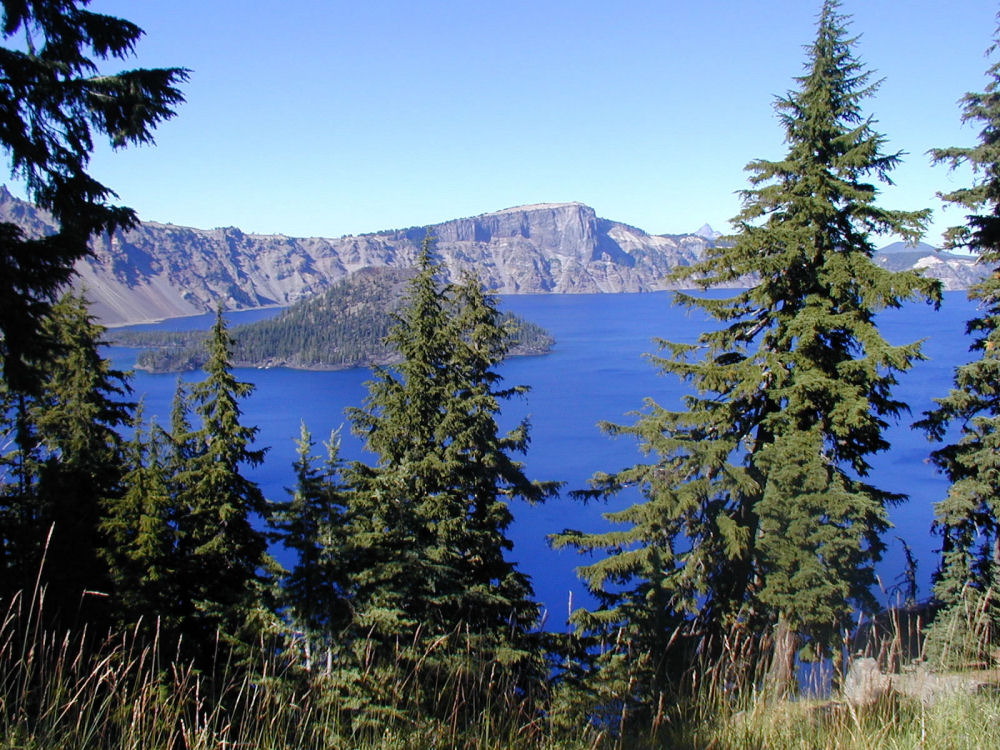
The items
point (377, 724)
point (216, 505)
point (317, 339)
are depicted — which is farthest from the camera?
point (317, 339)

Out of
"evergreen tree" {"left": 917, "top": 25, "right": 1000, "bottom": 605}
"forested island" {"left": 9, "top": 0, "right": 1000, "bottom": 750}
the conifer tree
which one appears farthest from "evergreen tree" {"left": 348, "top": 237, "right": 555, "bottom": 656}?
"evergreen tree" {"left": 917, "top": 25, "right": 1000, "bottom": 605}

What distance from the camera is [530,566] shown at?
3098 centimetres

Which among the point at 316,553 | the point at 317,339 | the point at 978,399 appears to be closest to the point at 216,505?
the point at 316,553

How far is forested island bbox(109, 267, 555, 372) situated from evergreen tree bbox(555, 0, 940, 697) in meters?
84.3

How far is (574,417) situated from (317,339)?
96.2m

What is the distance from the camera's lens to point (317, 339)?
140500 millimetres

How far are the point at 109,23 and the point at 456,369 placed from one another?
7.63 metres

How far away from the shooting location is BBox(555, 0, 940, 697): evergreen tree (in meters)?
7.57

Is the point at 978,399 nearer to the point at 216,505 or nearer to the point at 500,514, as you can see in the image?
the point at 500,514

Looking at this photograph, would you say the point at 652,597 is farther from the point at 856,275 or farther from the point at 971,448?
the point at 971,448

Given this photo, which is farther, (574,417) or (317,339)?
(317,339)

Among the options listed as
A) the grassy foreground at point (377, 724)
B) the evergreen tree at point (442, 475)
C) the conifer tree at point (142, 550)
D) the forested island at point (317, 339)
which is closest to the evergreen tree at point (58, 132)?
the grassy foreground at point (377, 724)

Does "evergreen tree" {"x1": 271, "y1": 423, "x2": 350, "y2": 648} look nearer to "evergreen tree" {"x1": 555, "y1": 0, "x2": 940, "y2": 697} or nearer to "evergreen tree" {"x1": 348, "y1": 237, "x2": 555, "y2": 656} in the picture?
"evergreen tree" {"x1": 348, "y1": 237, "x2": 555, "y2": 656}

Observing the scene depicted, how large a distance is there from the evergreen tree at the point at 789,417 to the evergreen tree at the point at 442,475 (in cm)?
171
